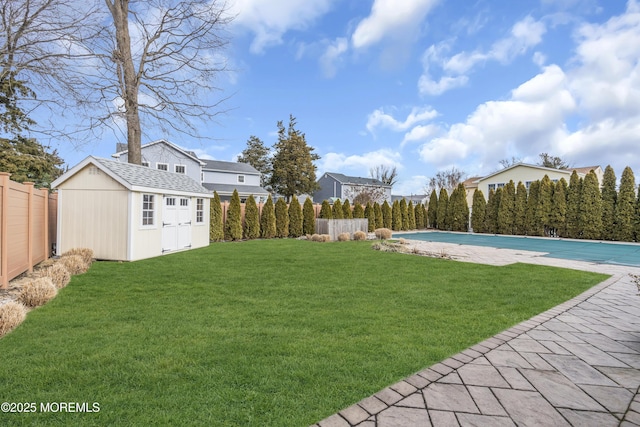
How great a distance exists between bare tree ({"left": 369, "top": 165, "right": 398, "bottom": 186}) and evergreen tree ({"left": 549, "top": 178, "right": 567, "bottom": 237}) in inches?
1150

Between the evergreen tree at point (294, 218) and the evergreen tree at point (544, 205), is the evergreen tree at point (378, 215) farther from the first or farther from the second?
the evergreen tree at point (544, 205)

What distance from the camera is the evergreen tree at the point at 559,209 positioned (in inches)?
723

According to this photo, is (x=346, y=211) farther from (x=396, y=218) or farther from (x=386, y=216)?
(x=396, y=218)

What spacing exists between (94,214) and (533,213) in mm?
21537

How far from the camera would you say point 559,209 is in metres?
18.5

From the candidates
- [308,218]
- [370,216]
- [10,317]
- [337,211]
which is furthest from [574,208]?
[10,317]

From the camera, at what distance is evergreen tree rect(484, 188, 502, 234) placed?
2109 cm

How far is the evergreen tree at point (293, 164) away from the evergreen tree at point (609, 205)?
73.9ft

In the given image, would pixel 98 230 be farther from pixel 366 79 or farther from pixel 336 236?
pixel 366 79

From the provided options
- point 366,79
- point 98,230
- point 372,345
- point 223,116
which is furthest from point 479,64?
point 98,230

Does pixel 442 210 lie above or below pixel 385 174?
below

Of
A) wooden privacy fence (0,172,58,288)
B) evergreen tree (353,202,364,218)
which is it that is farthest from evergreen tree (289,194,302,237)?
wooden privacy fence (0,172,58,288)

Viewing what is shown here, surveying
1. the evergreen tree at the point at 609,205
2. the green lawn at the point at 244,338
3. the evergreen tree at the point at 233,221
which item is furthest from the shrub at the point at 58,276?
the evergreen tree at the point at 609,205

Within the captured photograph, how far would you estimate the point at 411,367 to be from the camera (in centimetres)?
283
